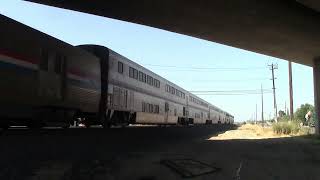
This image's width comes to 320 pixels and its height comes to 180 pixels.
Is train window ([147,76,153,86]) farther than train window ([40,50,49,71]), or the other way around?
train window ([147,76,153,86])

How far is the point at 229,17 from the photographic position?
911 inches

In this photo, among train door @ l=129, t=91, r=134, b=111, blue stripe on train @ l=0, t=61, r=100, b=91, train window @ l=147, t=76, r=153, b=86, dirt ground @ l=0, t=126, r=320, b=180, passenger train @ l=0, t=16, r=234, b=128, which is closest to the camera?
dirt ground @ l=0, t=126, r=320, b=180

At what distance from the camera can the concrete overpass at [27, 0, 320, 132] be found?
2058cm

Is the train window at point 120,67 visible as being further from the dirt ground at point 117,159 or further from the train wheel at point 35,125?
the train wheel at point 35,125

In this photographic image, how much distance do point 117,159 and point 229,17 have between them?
1142cm

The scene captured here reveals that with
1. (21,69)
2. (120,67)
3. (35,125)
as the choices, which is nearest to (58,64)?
(35,125)

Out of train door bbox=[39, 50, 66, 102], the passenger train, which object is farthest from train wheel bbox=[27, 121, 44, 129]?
train door bbox=[39, 50, 66, 102]

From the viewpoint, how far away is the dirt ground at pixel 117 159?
11367 mm

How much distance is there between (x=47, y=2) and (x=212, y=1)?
6.30m

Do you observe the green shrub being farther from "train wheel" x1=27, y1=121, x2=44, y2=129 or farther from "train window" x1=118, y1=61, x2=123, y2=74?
"train wheel" x1=27, y1=121, x2=44, y2=129

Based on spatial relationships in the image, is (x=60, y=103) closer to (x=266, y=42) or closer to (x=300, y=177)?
(x=300, y=177)

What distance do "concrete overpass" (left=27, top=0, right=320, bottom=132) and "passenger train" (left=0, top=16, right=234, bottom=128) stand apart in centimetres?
201

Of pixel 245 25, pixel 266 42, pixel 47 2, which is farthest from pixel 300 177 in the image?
pixel 266 42

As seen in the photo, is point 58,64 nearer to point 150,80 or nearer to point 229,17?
point 229,17
